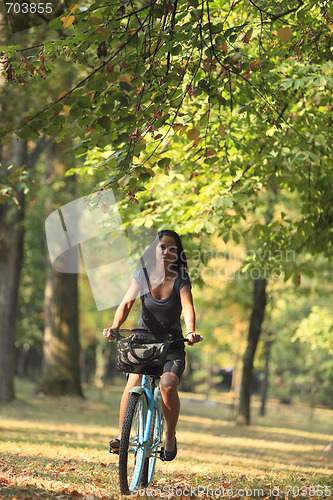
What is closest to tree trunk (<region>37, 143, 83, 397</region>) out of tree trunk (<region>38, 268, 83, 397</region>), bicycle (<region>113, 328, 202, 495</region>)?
tree trunk (<region>38, 268, 83, 397</region>)

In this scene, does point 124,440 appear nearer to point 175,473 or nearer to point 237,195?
point 175,473

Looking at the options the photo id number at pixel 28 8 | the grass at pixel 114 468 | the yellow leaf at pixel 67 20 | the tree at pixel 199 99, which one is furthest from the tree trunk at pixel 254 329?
the yellow leaf at pixel 67 20

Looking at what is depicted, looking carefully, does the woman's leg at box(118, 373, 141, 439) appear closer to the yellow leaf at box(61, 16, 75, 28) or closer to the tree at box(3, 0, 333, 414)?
the tree at box(3, 0, 333, 414)

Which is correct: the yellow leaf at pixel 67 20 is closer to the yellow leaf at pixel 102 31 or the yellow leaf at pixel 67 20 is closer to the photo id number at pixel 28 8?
the yellow leaf at pixel 102 31

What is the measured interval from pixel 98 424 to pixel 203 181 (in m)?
8.24

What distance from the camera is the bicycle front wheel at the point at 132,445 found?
5.07 metres

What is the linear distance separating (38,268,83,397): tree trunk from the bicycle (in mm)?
17083

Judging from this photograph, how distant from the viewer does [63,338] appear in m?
22.4

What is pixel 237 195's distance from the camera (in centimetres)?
914

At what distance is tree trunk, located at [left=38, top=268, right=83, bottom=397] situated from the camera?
72.9 feet

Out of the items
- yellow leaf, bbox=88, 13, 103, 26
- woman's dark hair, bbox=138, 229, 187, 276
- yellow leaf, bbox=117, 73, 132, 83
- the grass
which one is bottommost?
the grass

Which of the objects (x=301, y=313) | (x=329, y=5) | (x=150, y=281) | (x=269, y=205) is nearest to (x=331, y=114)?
(x=329, y=5)

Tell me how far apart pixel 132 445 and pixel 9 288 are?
569 inches

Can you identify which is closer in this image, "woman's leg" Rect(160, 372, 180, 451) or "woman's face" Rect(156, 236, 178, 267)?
"woman's leg" Rect(160, 372, 180, 451)
